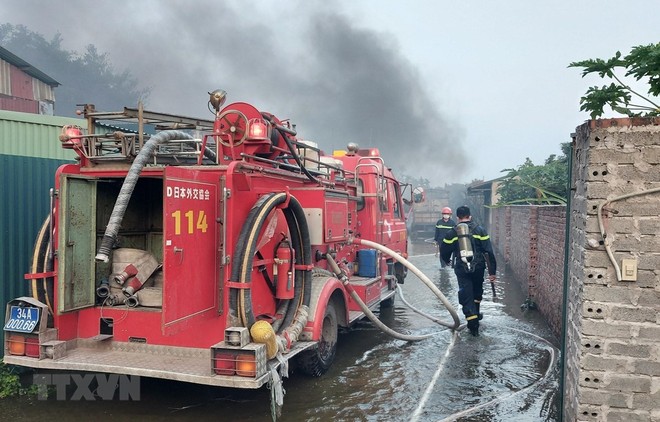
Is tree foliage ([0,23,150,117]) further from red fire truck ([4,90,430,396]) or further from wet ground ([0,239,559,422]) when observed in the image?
wet ground ([0,239,559,422])

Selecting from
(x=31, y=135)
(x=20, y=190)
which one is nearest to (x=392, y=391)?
(x=20, y=190)

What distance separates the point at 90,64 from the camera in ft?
137

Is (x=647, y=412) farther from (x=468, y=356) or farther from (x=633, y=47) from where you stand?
(x=468, y=356)

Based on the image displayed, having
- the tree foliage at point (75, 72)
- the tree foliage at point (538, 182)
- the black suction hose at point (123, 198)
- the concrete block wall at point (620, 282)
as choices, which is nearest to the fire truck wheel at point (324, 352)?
the black suction hose at point (123, 198)

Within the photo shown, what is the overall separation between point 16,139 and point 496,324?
6865 mm

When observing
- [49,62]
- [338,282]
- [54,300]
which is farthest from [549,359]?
[49,62]

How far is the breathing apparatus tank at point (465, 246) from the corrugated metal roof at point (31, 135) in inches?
199

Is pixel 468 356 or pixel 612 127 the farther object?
pixel 468 356

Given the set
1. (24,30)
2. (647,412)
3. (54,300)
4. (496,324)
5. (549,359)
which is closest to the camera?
(647,412)

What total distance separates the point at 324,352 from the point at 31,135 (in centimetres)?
399

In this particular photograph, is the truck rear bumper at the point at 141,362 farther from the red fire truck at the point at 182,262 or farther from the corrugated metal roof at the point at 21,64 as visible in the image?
the corrugated metal roof at the point at 21,64

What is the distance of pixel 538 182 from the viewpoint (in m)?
14.6

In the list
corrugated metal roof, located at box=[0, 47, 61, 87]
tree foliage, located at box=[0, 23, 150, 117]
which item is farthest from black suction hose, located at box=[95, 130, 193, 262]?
tree foliage, located at box=[0, 23, 150, 117]

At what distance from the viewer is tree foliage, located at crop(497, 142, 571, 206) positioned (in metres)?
12.9
